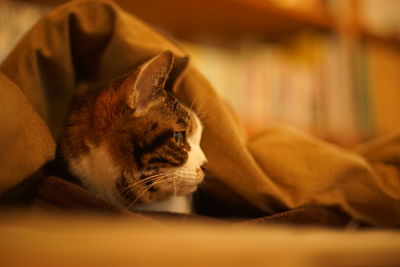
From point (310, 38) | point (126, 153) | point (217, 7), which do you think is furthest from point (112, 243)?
point (310, 38)

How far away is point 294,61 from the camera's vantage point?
1.51 metres

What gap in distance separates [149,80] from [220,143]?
0.16 m

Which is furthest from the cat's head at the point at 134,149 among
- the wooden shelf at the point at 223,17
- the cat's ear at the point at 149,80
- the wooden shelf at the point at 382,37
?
the wooden shelf at the point at 382,37

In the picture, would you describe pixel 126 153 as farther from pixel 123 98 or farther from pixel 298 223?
pixel 298 223

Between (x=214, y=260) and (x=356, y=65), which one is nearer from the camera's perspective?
(x=214, y=260)

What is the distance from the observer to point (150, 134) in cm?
56

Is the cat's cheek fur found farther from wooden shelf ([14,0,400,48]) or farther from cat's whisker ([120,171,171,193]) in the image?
wooden shelf ([14,0,400,48])

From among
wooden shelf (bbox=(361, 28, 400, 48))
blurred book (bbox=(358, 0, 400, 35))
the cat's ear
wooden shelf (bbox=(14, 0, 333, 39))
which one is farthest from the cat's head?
blurred book (bbox=(358, 0, 400, 35))

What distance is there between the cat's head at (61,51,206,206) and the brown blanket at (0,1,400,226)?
5 cm

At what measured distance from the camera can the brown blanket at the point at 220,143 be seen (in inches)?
21.5

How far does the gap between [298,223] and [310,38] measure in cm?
116

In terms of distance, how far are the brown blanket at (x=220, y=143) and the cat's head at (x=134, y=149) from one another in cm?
5

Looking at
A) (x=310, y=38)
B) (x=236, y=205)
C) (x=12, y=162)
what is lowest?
(x=236, y=205)

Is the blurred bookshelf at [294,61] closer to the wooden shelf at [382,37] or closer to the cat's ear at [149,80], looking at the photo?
the wooden shelf at [382,37]
